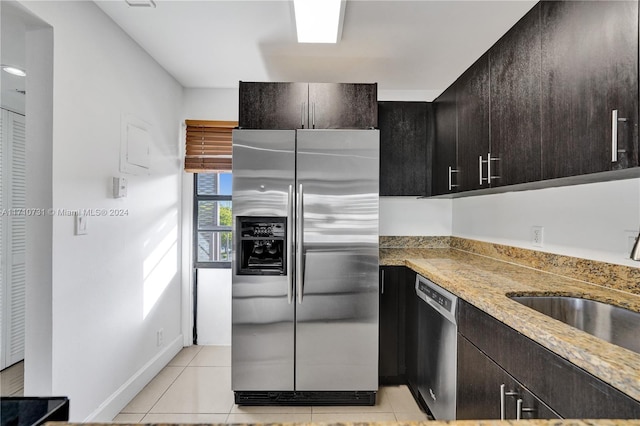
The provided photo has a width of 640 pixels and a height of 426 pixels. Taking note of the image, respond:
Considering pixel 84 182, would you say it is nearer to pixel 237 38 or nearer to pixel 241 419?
pixel 237 38

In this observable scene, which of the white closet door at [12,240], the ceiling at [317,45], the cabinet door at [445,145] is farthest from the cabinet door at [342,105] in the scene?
the white closet door at [12,240]

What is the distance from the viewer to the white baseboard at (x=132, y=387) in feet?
6.72

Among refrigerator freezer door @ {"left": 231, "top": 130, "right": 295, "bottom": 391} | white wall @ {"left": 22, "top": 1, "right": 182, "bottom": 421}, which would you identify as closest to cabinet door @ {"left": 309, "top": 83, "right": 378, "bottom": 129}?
refrigerator freezer door @ {"left": 231, "top": 130, "right": 295, "bottom": 391}

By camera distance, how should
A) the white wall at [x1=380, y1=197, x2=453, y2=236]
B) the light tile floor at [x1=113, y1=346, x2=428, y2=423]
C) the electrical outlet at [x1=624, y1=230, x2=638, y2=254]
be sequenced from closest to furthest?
the electrical outlet at [x1=624, y1=230, x2=638, y2=254]
the light tile floor at [x1=113, y1=346, x2=428, y2=423]
the white wall at [x1=380, y1=197, x2=453, y2=236]

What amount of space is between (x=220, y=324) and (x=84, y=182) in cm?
193

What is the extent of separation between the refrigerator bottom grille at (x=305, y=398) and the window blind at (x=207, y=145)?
1948 mm

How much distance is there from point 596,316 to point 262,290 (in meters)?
1.75

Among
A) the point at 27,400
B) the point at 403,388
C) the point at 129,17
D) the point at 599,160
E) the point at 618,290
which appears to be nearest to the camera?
the point at 27,400

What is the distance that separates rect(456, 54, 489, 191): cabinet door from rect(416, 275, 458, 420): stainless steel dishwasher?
2.24 ft

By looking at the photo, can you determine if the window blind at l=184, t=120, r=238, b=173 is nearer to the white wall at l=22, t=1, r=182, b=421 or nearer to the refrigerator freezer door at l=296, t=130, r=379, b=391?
the white wall at l=22, t=1, r=182, b=421

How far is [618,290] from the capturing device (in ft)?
4.94

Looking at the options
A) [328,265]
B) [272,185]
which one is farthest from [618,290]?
[272,185]

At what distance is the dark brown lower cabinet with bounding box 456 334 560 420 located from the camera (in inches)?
42.6

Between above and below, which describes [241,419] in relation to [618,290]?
below
